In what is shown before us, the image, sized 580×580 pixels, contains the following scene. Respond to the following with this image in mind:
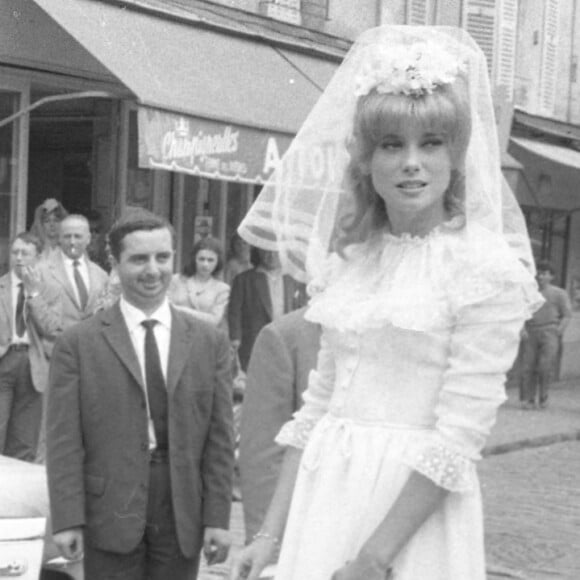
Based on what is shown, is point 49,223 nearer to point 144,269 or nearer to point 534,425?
point 534,425

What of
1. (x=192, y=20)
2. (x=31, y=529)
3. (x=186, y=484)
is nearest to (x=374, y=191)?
(x=186, y=484)

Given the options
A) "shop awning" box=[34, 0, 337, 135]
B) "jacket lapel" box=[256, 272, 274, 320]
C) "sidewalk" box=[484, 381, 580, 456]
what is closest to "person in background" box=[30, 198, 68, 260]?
A: "shop awning" box=[34, 0, 337, 135]

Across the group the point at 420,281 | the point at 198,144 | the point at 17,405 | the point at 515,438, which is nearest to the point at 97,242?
the point at 198,144

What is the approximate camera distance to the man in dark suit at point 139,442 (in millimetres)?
4617

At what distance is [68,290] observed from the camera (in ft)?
34.2

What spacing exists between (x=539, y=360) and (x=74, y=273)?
8.95 meters

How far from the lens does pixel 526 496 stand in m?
11.2

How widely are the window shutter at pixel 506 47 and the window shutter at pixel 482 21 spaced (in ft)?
0.64

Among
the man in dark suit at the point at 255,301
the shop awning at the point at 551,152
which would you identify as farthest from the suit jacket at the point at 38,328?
the shop awning at the point at 551,152

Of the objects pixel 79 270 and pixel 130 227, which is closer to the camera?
pixel 130 227

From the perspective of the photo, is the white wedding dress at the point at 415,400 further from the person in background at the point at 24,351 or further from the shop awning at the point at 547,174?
the shop awning at the point at 547,174

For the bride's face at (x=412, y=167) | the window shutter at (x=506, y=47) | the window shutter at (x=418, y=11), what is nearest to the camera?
the bride's face at (x=412, y=167)

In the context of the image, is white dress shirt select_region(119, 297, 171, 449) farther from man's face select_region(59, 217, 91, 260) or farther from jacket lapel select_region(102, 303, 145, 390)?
man's face select_region(59, 217, 91, 260)

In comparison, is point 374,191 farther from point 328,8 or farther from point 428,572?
point 328,8
